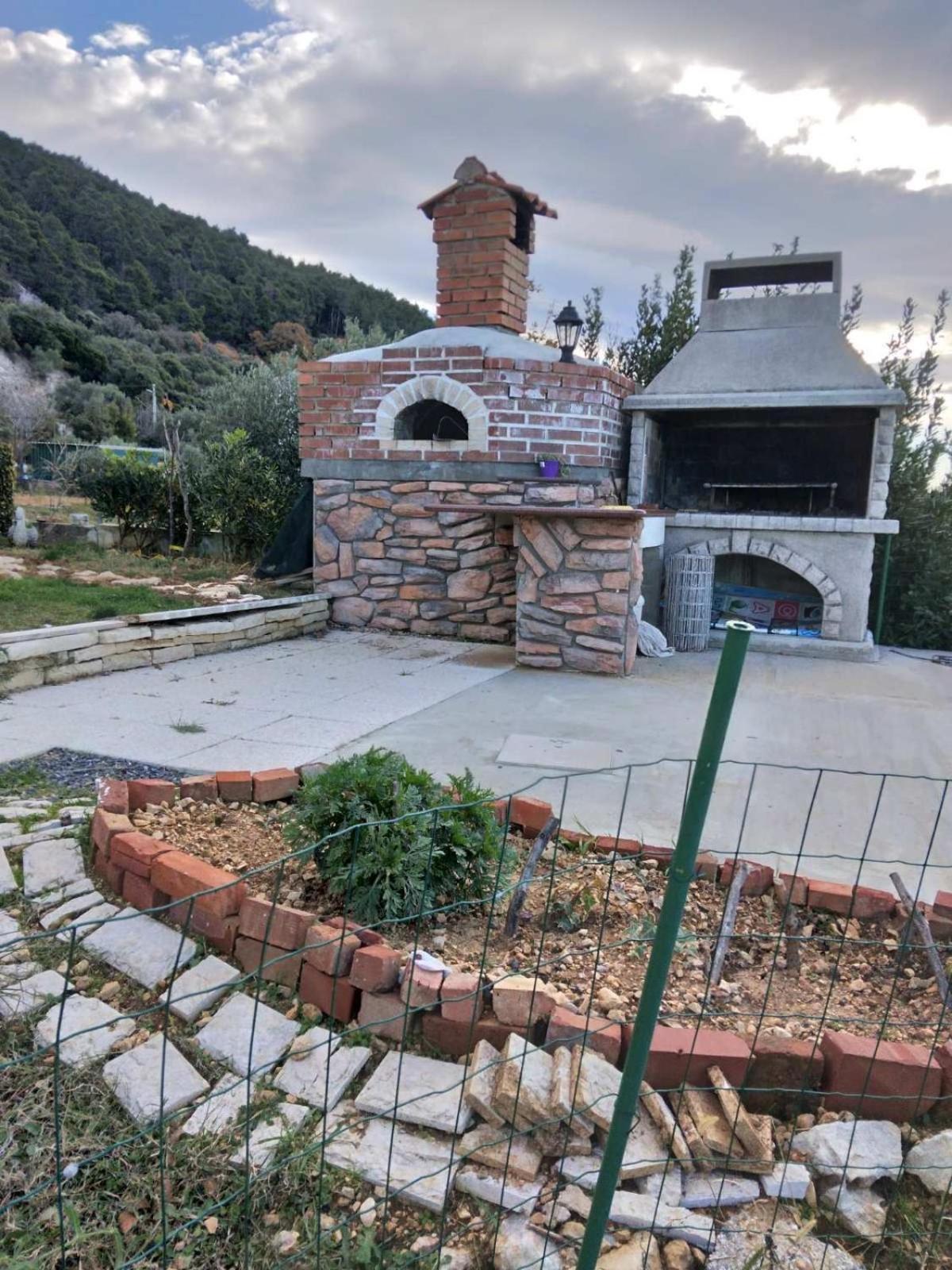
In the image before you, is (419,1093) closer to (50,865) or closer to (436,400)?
(50,865)

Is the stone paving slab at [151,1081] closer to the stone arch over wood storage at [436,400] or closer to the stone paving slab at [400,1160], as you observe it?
the stone paving slab at [400,1160]

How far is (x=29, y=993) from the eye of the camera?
221cm

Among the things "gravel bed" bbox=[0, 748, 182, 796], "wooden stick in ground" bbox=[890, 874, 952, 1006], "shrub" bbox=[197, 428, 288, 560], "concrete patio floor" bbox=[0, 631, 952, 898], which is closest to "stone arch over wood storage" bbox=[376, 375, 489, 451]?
"shrub" bbox=[197, 428, 288, 560]

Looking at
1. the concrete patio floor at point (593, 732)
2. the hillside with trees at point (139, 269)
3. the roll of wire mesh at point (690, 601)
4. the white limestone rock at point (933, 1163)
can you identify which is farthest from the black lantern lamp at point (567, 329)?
the hillside with trees at point (139, 269)

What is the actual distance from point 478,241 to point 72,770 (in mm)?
6466

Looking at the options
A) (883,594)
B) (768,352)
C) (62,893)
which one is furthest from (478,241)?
(62,893)

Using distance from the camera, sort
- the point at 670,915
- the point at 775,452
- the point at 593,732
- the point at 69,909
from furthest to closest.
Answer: the point at 775,452 → the point at 593,732 → the point at 69,909 → the point at 670,915

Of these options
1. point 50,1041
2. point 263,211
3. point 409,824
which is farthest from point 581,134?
point 263,211

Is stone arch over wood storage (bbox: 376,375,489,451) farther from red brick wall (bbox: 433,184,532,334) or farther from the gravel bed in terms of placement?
the gravel bed

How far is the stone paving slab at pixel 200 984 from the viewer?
7.26 feet

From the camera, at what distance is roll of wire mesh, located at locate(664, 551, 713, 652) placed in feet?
25.7

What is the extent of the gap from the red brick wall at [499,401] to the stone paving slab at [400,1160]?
6252 millimetres

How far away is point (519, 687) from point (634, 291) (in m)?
8.50

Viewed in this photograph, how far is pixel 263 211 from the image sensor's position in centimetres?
1712
